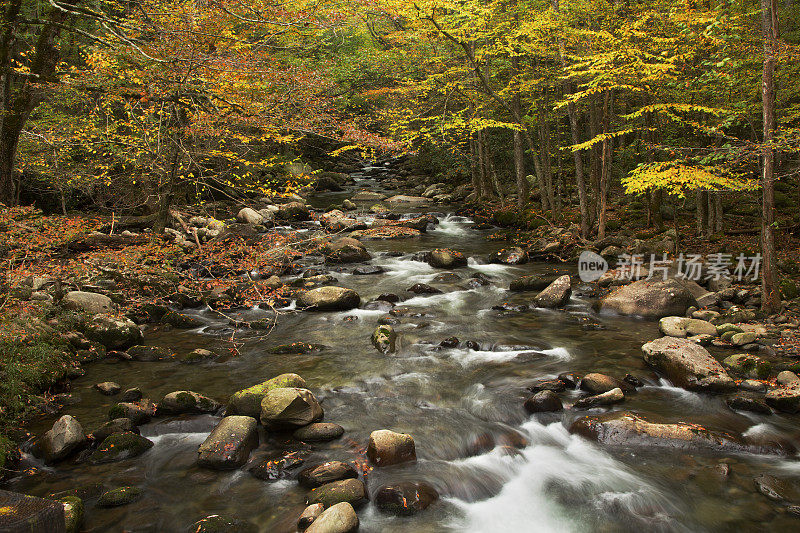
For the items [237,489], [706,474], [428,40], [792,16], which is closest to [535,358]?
[706,474]

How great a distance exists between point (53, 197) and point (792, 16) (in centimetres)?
2569

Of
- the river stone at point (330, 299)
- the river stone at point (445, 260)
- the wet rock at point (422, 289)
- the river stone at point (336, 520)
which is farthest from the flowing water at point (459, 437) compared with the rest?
the river stone at point (445, 260)

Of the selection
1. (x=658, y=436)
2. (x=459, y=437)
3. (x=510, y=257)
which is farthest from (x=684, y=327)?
(x=510, y=257)

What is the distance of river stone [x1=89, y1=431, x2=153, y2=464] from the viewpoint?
5.65 metres

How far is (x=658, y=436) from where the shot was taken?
604 cm

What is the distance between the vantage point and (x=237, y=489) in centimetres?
529

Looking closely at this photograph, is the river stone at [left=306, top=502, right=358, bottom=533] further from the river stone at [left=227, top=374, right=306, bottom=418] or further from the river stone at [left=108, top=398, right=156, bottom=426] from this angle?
the river stone at [left=108, top=398, right=156, bottom=426]

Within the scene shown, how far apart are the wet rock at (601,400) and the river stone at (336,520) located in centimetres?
376

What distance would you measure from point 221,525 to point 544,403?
4.46 meters

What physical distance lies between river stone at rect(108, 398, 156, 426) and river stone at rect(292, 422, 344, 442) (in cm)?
216

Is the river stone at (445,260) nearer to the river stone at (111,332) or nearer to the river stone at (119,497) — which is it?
the river stone at (111,332)

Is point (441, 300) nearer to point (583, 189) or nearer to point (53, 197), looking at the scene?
point (583, 189)

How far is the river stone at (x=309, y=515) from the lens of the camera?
4.56m

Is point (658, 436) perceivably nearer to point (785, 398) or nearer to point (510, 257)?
point (785, 398)
